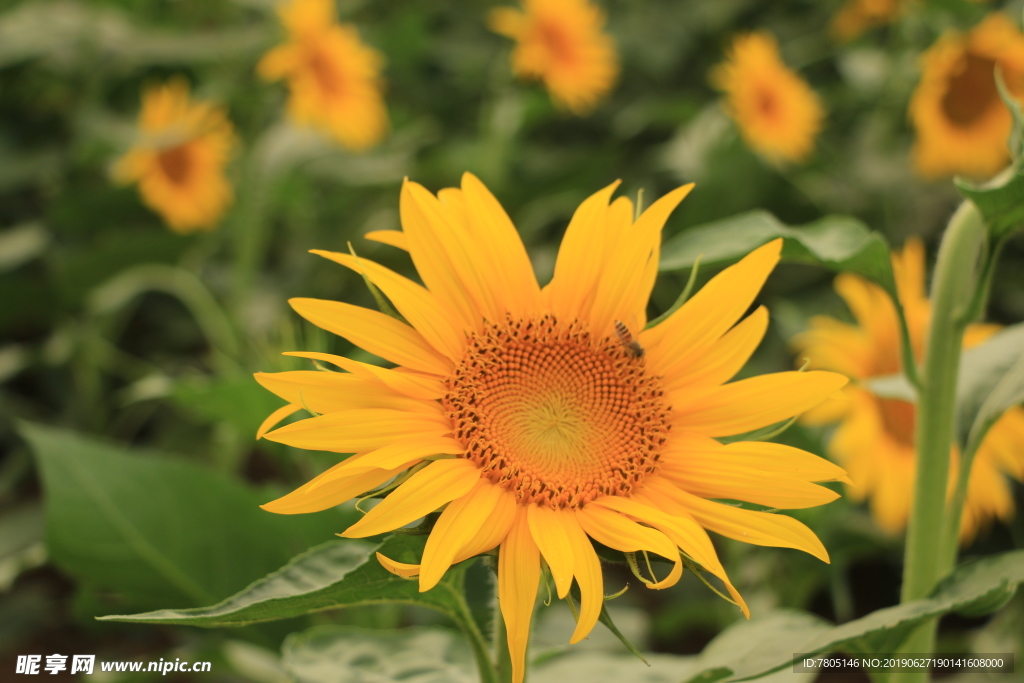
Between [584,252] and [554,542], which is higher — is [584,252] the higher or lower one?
the higher one

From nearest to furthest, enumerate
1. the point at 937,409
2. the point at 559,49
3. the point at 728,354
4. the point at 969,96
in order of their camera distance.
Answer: the point at 728,354
the point at 937,409
the point at 969,96
the point at 559,49

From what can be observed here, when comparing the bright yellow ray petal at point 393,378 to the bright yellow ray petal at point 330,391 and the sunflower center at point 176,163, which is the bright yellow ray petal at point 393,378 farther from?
the sunflower center at point 176,163

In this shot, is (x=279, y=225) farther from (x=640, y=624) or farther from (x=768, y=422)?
(x=768, y=422)

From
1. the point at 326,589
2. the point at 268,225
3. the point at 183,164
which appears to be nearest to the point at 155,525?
the point at 326,589

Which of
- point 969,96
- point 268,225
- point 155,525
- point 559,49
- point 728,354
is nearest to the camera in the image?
point 728,354

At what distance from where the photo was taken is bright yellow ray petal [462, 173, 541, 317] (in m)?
0.52

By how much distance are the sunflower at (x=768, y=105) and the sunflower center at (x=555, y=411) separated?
124cm

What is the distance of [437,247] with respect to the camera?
0.52 metres

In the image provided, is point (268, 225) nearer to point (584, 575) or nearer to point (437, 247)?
point (437, 247)

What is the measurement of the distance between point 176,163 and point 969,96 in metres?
1.40

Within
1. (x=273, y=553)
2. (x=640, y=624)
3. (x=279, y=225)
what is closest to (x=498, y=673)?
(x=273, y=553)

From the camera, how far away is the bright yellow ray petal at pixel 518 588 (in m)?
0.44

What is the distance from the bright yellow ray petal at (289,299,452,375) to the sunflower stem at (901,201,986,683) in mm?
363

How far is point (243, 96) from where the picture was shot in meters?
1.54
